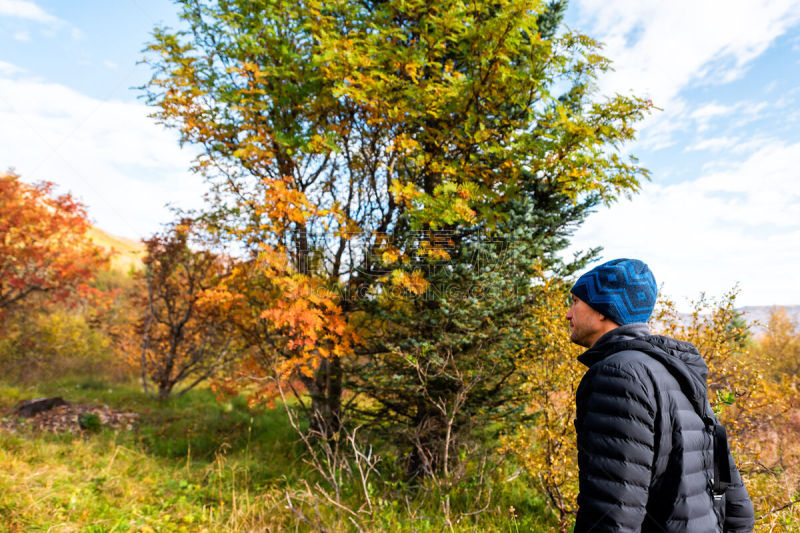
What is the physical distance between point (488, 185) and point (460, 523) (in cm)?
413

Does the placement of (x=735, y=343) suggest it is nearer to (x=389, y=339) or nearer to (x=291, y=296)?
(x=389, y=339)

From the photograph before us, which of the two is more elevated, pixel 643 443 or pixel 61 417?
pixel 643 443

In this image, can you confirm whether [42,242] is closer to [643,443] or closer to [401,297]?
[401,297]

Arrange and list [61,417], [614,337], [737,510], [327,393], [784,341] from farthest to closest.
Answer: [784,341] → [61,417] → [327,393] → [737,510] → [614,337]

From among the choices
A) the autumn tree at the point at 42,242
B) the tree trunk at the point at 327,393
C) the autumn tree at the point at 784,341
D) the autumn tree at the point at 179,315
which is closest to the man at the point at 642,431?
the tree trunk at the point at 327,393

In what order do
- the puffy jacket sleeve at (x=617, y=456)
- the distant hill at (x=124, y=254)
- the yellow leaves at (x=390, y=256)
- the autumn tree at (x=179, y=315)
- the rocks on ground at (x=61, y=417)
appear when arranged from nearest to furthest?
the puffy jacket sleeve at (x=617, y=456) < the yellow leaves at (x=390, y=256) < the rocks on ground at (x=61, y=417) < the autumn tree at (x=179, y=315) < the distant hill at (x=124, y=254)

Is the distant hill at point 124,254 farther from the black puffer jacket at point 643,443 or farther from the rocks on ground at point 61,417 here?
the black puffer jacket at point 643,443

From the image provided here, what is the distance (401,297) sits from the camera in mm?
5652

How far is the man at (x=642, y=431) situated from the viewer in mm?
1386

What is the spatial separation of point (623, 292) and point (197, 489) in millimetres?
5801

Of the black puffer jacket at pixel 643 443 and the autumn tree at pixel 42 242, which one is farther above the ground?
the autumn tree at pixel 42 242

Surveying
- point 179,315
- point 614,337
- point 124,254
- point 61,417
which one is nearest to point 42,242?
point 179,315

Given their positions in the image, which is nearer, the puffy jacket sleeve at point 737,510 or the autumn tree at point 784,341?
the puffy jacket sleeve at point 737,510

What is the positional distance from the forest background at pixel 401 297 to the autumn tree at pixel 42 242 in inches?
171
